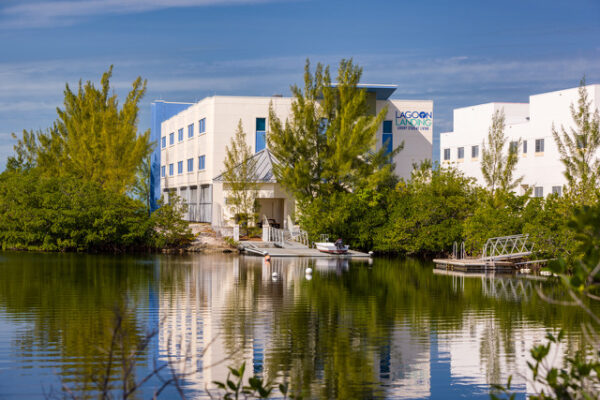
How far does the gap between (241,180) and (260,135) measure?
6.66 m

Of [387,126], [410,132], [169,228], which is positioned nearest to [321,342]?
[169,228]

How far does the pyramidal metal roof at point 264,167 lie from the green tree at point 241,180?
67 cm

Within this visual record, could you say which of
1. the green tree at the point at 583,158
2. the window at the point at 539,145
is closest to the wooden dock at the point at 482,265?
the green tree at the point at 583,158

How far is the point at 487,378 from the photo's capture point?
39.9 feet

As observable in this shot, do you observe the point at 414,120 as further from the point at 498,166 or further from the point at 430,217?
the point at 430,217

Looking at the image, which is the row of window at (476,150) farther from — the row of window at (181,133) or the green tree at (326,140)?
the row of window at (181,133)

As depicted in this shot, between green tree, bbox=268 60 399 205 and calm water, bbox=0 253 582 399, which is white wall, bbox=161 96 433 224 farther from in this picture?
calm water, bbox=0 253 582 399

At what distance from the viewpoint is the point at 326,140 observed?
49844 mm

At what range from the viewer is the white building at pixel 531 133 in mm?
50656

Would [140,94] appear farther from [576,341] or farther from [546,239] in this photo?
[576,341]

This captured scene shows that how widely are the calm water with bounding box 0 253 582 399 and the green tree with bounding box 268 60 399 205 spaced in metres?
18.0

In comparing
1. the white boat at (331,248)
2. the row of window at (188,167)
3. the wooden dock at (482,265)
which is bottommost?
the wooden dock at (482,265)

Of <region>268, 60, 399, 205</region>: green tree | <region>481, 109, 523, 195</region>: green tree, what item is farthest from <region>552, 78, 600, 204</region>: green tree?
<region>268, 60, 399, 205</region>: green tree

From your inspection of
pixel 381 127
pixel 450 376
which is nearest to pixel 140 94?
pixel 381 127
